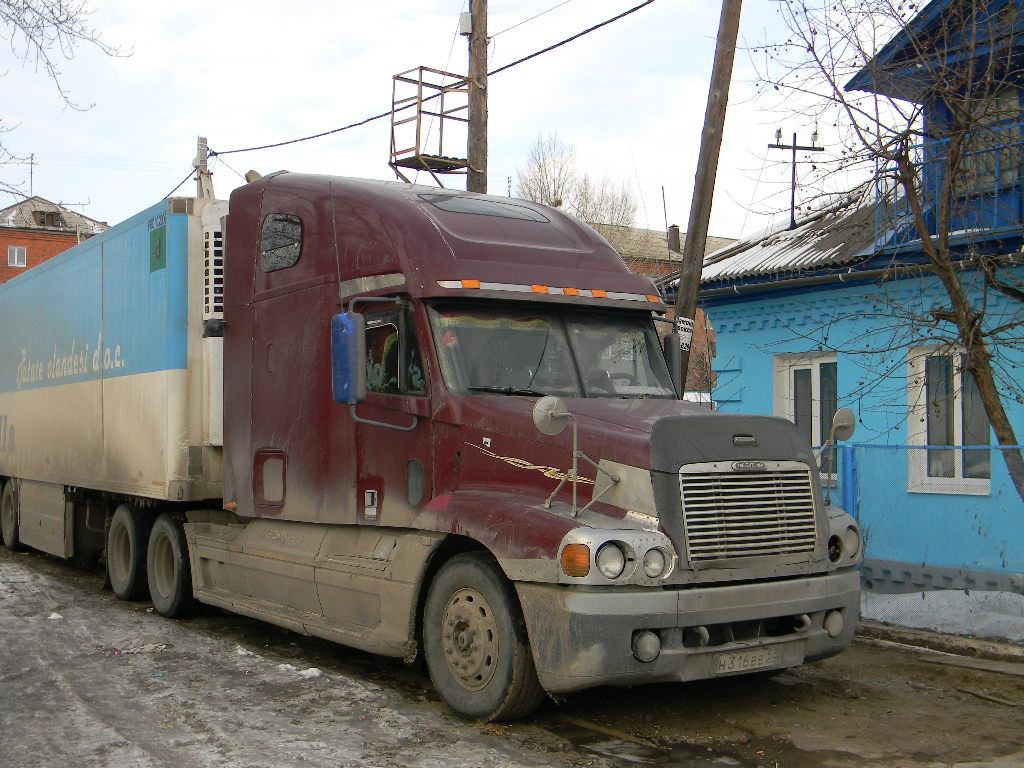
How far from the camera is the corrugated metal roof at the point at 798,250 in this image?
42.2 ft

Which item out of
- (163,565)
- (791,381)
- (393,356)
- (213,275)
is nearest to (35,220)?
(791,381)

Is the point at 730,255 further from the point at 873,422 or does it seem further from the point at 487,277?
the point at 487,277

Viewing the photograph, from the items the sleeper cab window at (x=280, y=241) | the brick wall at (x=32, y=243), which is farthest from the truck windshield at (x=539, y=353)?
the brick wall at (x=32, y=243)

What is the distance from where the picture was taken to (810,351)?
1369cm

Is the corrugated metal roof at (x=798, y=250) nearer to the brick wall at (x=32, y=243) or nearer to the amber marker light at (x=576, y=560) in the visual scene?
the amber marker light at (x=576, y=560)

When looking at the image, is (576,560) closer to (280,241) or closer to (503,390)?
(503,390)

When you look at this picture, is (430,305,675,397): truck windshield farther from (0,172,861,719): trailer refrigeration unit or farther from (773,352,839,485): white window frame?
(773,352,839,485): white window frame

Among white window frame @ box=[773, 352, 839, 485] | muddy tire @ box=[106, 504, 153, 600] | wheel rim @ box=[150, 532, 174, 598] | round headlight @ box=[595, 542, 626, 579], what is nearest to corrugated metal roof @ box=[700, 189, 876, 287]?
white window frame @ box=[773, 352, 839, 485]

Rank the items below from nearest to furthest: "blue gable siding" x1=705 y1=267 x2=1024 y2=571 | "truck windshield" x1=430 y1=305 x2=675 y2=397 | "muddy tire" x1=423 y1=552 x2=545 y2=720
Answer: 1. "muddy tire" x1=423 y1=552 x2=545 y2=720
2. "truck windshield" x1=430 y1=305 x2=675 y2=397
3. "blue gable siding" x1=705 y1=267 x2=1024 y2=571

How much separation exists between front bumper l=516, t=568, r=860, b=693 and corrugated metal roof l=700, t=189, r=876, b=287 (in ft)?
17.1

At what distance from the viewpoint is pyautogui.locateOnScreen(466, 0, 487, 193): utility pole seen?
14.5 metres

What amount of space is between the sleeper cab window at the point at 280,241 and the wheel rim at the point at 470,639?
325 cm

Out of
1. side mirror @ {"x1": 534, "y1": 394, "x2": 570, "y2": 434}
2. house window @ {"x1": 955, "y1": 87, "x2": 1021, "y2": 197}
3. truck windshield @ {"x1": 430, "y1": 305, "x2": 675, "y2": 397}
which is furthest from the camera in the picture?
house window @ {"x1": 955, "y1": 87, "x2": 1021, "y2": 197}

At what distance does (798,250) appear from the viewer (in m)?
14.6
